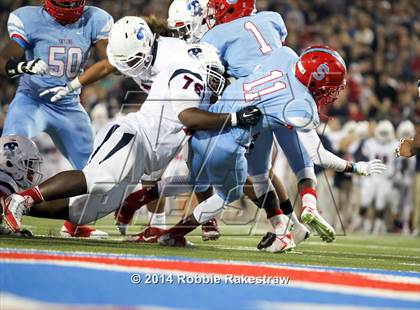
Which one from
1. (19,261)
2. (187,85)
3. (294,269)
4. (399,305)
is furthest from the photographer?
(187,85)

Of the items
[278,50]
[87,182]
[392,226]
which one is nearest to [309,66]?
[278,50]

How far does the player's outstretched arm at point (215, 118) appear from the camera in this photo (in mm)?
5820

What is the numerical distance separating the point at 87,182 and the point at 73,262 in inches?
53.9

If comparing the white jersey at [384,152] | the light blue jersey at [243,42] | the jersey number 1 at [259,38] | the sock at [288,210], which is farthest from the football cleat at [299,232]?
the white jersey at [384,152]

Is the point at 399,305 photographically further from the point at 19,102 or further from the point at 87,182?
the point at 19,102

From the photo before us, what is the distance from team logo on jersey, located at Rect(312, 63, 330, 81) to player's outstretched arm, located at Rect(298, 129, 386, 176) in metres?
0.46

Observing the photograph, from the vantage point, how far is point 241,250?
250 inches

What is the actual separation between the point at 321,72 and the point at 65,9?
2286mm

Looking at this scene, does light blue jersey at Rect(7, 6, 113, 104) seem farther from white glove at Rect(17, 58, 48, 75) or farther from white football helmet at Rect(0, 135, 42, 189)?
white football helmet at Rect(0, 135, 42, 189)

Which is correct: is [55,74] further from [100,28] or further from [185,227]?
[185,227]

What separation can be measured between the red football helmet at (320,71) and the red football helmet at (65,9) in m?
2.03

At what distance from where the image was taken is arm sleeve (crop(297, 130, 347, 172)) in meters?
6.40

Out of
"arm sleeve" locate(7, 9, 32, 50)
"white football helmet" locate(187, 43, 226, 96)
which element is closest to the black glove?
"white football helmet" locate(187, 43, 226, 96)

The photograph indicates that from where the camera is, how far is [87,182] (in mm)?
5836
